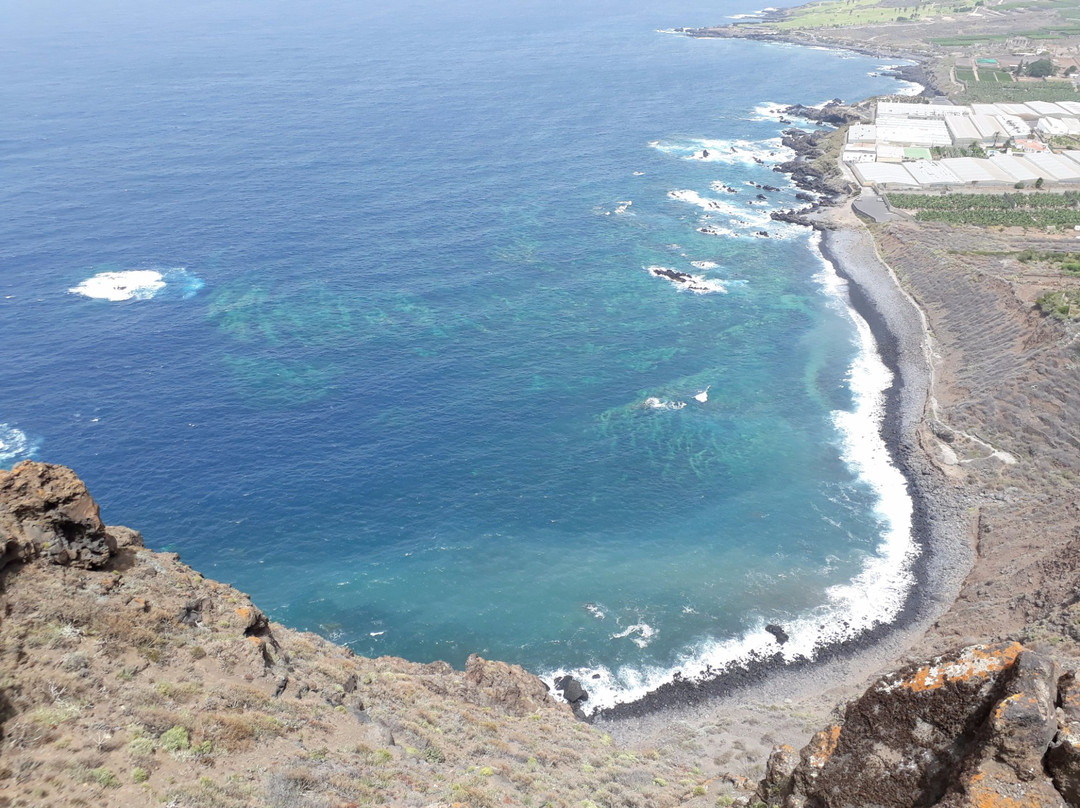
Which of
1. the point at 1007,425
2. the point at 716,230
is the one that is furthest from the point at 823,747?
the point at 716,230

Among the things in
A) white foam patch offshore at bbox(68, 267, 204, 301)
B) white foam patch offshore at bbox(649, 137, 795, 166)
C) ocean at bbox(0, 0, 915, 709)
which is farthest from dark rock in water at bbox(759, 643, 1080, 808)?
white foam patch offshore at bbox(649, 137, 795, 166)

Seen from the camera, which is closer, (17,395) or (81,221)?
(17,395)

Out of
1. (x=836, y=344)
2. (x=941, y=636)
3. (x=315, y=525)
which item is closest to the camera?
(x=941, y=636)

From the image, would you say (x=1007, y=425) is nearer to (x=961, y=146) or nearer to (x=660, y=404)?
(x=660, y=404)

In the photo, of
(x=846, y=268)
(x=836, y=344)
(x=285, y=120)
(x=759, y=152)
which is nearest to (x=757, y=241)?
(x=846, y=268)

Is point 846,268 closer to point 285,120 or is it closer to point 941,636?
point 941,636

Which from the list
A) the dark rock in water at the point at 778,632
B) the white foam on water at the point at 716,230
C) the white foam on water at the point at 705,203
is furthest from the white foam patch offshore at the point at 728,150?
the dark rock in water at the point at 778,632

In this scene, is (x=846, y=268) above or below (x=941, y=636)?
above
